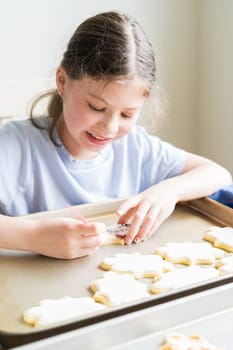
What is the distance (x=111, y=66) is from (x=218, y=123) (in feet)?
3.06

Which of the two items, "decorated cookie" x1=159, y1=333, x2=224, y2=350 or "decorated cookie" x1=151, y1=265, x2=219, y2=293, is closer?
"decorated cookie" x1=159, y1=333, x2=224, y2=350

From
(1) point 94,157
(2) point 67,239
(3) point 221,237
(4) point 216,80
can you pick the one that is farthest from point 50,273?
(4) point 216,80

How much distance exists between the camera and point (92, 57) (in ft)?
2.93

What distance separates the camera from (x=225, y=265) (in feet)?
2.43

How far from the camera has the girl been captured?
2.66 feet

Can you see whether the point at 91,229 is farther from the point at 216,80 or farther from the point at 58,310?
the point at 216,80

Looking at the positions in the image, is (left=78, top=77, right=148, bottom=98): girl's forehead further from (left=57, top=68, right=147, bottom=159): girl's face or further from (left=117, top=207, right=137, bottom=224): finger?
(left=117, top=207, right=137, bottom=224): finger

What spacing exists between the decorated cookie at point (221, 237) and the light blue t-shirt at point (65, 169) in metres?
0.25

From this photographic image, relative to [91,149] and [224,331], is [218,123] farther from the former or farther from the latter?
[224,331]

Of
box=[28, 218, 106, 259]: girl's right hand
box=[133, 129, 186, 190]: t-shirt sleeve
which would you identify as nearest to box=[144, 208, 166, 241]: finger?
box=[28, 218, 106, 259]: girl's right hand

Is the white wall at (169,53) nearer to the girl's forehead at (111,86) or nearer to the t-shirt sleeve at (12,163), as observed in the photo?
the t-shirt sleeve at (12,163)

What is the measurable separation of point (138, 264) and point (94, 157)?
38cm

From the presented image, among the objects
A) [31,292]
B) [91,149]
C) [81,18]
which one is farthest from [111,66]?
[81,18]

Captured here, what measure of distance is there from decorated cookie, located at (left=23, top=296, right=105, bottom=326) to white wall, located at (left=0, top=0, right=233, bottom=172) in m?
0.91
